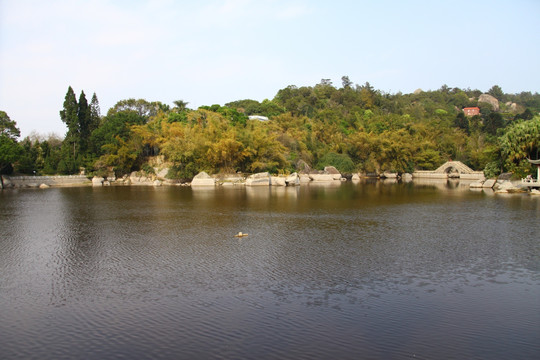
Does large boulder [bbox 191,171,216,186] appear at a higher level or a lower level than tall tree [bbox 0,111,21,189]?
lower

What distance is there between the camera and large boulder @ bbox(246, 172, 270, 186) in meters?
51.3

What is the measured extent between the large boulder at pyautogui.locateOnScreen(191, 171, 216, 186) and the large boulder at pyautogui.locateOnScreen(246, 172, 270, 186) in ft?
15.6

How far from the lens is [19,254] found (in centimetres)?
1541

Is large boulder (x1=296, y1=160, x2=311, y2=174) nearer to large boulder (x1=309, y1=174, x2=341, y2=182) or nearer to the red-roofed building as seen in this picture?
large boulder (x1=309, y1=174, x2=341, y2=182)

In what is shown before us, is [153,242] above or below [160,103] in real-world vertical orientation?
below

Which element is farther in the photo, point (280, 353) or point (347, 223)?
point (347, 223)

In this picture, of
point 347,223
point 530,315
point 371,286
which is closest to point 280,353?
point 371,286

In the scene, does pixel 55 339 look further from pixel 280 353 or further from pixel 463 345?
pixel 463 345

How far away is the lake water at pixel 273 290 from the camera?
26.2ft

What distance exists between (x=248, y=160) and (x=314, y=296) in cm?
4505

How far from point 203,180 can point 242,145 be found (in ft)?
22.4

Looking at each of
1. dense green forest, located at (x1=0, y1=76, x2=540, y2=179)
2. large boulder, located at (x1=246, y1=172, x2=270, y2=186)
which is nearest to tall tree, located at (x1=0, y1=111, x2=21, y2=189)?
dense green forest, located at (x1=0, y1=76, x2=540, y2=179)

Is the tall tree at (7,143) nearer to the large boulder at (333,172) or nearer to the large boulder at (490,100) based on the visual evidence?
the large boulder at (333,172)

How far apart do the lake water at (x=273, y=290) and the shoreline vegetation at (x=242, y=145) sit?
26964 mm
